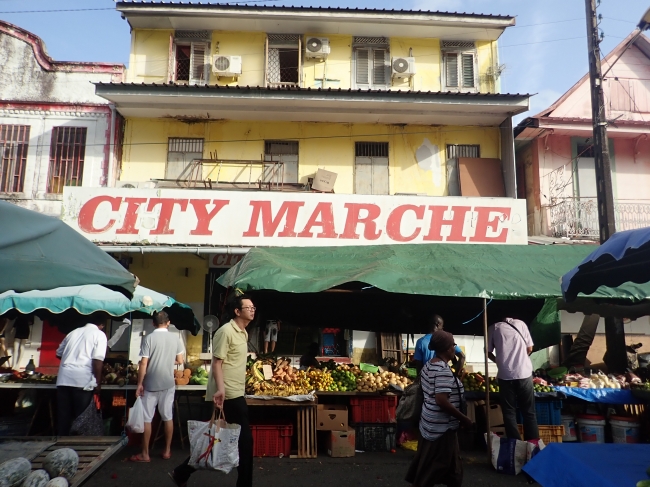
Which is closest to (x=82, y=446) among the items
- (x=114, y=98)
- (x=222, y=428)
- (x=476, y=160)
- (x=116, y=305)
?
(x=222, y=428)

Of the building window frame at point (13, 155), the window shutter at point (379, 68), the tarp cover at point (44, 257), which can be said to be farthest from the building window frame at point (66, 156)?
the tarp cover at point (44, 257)

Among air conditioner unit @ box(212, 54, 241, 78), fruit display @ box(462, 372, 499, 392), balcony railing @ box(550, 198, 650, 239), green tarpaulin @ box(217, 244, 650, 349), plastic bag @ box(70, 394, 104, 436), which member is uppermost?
air conditioner unit @ box(212, 54, 241, 78)

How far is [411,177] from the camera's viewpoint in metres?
14.6

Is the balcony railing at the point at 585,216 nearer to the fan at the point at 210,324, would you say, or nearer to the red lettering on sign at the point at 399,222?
the red lettering on sign at the point at 399,222

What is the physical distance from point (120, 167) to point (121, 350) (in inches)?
195

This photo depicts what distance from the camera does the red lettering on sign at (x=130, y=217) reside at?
11781 mm

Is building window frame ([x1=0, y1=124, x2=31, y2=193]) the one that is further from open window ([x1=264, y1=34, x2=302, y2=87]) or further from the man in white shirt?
the man in white shirt

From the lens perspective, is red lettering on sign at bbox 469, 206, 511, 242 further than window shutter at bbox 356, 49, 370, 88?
No

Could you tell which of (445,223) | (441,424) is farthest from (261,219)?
(441,424)

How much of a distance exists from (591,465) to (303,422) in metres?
4.84

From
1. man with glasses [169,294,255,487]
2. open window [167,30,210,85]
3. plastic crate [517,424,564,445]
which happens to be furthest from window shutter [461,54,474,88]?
man with glasses [169,294,255,487]

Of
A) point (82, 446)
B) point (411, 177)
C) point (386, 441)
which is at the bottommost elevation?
point (386, 441)

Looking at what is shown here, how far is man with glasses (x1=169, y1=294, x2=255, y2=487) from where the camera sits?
4.86 m

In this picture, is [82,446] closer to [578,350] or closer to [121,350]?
[121,350]
